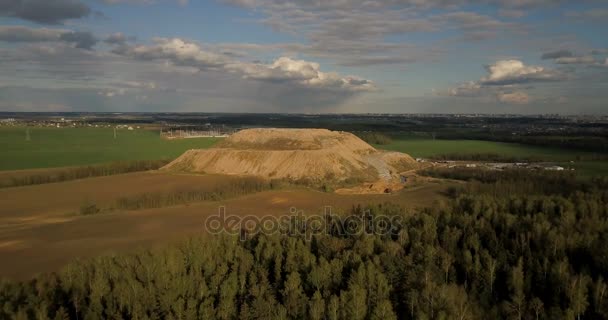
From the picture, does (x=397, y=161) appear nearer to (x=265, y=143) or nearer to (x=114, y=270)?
(x=265, y=143)

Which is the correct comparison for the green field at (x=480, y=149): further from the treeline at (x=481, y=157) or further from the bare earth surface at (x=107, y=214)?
the bare earth surface at (x=107, y=214)

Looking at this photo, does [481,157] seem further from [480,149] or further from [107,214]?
[107,214]

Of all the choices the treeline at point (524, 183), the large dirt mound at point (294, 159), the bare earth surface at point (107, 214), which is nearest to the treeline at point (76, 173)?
the bare earth surface at point (107, 214)

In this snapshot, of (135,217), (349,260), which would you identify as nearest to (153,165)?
(135,217)
